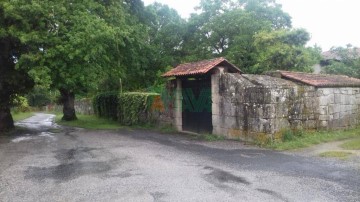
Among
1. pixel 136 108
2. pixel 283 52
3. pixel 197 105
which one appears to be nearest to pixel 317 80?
pixel 197 105

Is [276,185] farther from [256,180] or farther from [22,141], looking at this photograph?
[22,141]

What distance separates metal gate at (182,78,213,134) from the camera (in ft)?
47.9

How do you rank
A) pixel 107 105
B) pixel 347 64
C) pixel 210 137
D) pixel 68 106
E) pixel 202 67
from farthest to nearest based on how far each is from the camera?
pixel 347 64, pixel 68 106, pixel 107 105, pixel 202 67, pixel 210 137

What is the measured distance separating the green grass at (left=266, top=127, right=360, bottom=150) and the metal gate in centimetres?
383

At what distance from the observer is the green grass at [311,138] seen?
10.9 m

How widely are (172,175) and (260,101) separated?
549 cm

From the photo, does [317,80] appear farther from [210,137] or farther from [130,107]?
[130,107]

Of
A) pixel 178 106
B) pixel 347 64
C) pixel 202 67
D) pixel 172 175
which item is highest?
pixel 347 64

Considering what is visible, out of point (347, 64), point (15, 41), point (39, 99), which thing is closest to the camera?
point (15, 41)

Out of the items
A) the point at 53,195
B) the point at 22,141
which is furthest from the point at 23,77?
the point at 53,195

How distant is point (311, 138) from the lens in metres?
11.6

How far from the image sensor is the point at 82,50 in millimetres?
14914

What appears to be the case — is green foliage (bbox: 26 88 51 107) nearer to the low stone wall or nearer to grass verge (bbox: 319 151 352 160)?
the low stone wall

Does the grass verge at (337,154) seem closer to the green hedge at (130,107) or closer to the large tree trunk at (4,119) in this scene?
the green hedge at (130,107)
